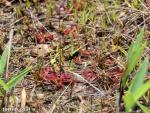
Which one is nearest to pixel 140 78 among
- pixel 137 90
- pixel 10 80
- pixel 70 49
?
pixel 137 90

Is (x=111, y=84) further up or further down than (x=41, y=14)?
further down

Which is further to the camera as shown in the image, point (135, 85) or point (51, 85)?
point (51, 85)

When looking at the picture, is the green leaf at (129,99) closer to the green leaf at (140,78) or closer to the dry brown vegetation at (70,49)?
the green leaf at (140,78)

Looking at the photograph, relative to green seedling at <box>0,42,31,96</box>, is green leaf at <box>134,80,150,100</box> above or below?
below

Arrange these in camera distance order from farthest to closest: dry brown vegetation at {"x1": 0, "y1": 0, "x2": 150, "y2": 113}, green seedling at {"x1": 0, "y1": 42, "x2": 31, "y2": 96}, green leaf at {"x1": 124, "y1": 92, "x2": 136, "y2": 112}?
dry brown vegetation at {"x1": 0, "y1": 0, "x2": 150, "y2": 113}, green seedling at {"x1": 0, "y1": 42, "x2": 31, "y2": 96}, green leaf at {"x1": 124, "y1": 92, "x2": 136, "y2": 112}

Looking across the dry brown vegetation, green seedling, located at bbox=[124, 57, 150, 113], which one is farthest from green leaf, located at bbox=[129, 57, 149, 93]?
the dry brown vegetation

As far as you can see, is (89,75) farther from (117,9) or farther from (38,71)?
(117,9)

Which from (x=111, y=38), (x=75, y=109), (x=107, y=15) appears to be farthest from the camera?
(x=107, y=15)

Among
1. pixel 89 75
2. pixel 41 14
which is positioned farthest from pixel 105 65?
pixel 41 14

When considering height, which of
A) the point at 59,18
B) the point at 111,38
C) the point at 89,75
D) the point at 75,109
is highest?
the point at 59,18

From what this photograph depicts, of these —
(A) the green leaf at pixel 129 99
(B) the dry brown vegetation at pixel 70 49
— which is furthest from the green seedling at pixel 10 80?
(A) the green leaf at pixel 129 99

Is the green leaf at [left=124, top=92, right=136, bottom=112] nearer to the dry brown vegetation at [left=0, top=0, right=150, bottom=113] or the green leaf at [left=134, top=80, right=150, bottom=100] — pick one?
the green leaf at [left=134, top=80, right=150, bottom=100]
